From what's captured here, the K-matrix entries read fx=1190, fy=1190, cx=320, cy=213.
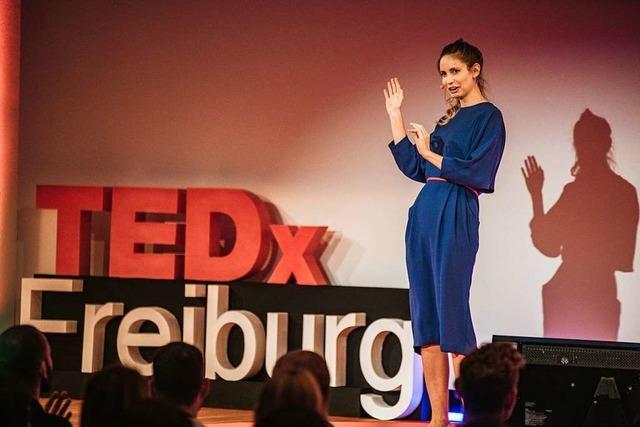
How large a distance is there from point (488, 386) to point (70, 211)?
13.2 feet

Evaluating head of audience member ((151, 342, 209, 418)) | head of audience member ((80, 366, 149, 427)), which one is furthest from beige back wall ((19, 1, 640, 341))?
head of audience member ((80, 366, 149, 427))

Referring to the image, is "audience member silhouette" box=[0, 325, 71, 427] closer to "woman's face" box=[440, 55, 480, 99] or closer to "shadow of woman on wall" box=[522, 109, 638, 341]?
"woman's face" box=[440, 55, 480, 99]

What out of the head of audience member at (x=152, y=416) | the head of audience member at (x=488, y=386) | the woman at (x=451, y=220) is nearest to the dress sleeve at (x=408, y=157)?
the woman at (x=451, y=220)

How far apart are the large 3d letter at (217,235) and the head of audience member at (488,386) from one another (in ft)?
10.7

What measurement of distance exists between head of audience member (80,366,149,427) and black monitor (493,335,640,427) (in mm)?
2581

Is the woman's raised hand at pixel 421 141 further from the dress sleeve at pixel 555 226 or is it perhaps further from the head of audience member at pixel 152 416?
the head of audience member at pixel 152 416

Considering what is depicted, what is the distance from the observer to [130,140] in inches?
267

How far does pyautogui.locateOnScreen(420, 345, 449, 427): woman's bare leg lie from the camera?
4.70 meters

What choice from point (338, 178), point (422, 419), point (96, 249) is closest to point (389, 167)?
point (338, 178)

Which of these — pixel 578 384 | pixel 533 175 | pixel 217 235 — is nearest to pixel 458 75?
pixel 578 384

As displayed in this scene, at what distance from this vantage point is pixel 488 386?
2.98 metres

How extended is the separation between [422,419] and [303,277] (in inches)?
37.5

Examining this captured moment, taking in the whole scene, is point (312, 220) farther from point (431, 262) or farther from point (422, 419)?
point (431, 262)

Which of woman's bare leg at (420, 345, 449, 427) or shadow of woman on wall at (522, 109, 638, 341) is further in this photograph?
shadow of woman on wall at (522, 109, 638, 341)
